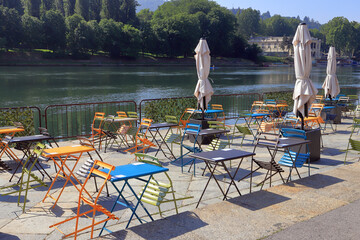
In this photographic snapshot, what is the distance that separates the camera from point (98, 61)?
283 ft

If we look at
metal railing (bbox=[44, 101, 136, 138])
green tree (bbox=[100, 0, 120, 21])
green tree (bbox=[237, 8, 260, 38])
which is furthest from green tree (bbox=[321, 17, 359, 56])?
metal railing (bbox=[44, 101, 136, 138])

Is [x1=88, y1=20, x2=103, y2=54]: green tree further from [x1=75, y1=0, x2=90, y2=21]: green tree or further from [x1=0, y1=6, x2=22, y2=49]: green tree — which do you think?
[x1=75, y1=0, x2=90, y2=21]: green tree

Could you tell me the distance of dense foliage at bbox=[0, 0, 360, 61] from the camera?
81625 millimetres

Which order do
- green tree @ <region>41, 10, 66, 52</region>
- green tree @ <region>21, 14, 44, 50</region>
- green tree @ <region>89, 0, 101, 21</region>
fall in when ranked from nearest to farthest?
green tree @ <region>21, 14, 44, 50</region>, green tree @ <region>41, 10, 66, 52</region>, green tree @ <region>89, 0, 101, 21</region>

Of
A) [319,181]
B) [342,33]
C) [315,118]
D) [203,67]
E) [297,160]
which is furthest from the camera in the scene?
[342,33]

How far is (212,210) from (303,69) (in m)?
5.16

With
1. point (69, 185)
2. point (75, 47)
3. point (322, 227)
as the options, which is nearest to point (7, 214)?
point (69, 185)

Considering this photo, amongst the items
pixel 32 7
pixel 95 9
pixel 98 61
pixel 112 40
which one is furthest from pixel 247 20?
pixel 98 61

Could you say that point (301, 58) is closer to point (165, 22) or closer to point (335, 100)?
point (335, 100)

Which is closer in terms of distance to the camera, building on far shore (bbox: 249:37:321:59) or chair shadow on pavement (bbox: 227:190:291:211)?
chair shadow on pavement (bbox: 227:190:291:211)

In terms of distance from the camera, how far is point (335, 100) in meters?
15.4

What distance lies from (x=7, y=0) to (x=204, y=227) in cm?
11698

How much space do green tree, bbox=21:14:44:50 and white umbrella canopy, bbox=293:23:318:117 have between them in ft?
267

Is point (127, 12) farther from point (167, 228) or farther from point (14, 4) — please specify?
point (167, 228)
